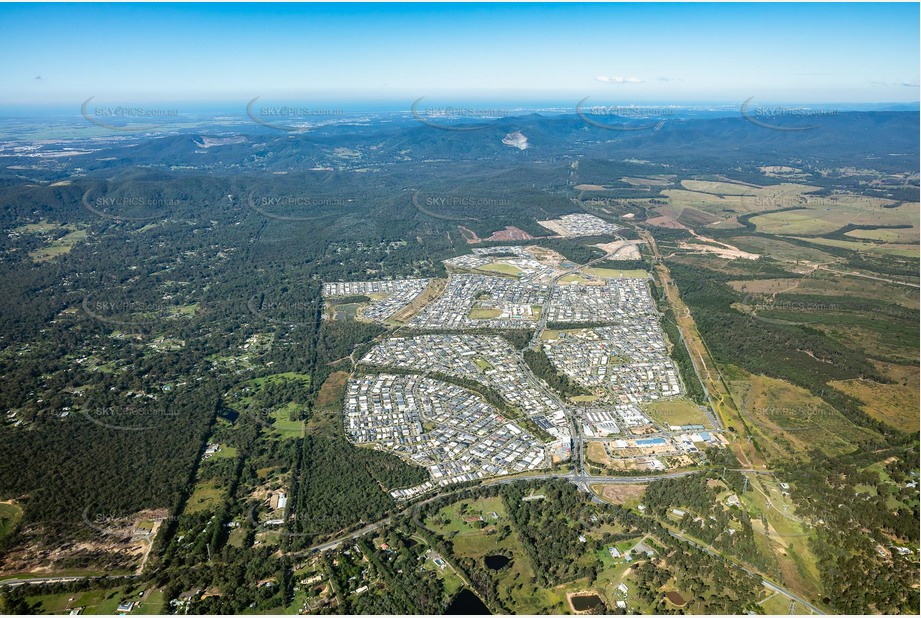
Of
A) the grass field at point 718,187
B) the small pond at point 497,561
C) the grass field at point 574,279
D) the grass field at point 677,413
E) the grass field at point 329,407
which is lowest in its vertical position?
the small pond at point 497,561

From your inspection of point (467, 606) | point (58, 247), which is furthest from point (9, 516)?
point (58, 247)

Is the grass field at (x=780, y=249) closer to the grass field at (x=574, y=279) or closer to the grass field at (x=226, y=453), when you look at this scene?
the grass field at (x=574, y=279)

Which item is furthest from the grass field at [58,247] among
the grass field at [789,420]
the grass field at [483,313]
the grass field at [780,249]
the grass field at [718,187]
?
the grass field at [718,187]

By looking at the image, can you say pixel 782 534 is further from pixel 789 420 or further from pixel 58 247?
pixel 58 247

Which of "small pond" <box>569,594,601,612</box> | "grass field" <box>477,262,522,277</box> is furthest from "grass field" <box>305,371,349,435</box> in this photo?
"grass field" <box>477,262,522,277</box>

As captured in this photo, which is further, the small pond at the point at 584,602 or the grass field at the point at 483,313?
the grass field at the point at 483,313

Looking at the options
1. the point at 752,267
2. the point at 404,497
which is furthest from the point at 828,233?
the point at 404,497
